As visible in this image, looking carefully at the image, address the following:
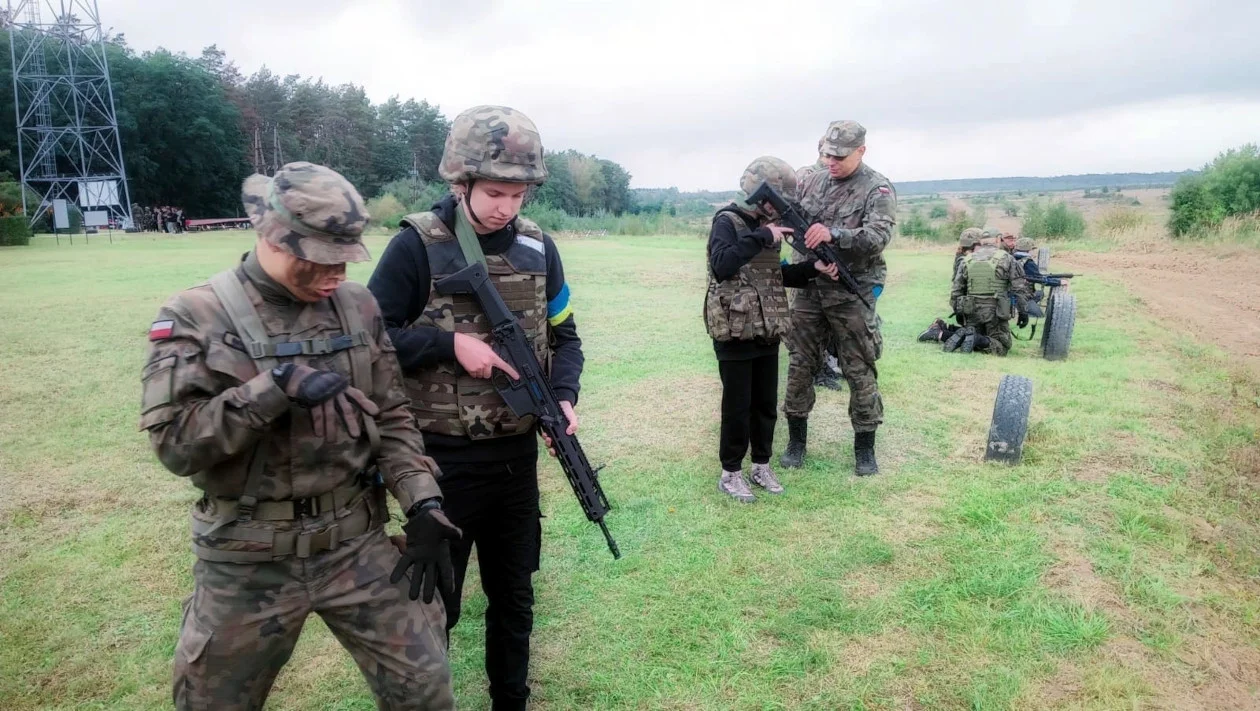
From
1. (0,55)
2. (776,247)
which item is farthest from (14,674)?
(0,55)

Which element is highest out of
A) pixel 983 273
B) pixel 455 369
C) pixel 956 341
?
pixel 455 369

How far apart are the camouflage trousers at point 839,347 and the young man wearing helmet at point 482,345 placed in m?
2.82

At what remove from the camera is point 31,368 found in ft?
27.6

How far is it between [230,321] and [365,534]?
0.68m

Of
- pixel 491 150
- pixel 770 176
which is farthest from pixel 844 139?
pixel 491 150

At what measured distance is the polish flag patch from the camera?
73.0 inches

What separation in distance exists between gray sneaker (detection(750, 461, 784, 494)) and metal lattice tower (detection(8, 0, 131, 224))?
40152mm

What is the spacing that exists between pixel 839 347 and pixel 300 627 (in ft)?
13.0

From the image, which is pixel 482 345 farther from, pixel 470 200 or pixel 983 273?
pixel 983 273

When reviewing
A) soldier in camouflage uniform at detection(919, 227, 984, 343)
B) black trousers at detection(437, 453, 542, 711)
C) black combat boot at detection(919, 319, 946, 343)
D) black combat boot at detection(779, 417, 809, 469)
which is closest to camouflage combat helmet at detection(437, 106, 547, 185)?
black trousers at detection(437, 453, 542, 711)

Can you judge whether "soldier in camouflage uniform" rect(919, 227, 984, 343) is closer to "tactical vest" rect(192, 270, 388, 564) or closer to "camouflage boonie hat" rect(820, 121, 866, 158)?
"camouflage boonie hat" rect(820, 121, 866, 158)

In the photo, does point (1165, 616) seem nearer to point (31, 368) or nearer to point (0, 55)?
point (31, 368)

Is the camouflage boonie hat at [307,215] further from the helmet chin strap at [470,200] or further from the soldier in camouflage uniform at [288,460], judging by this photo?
the helmet chin strap at [470,200]

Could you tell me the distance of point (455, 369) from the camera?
2.58 m
